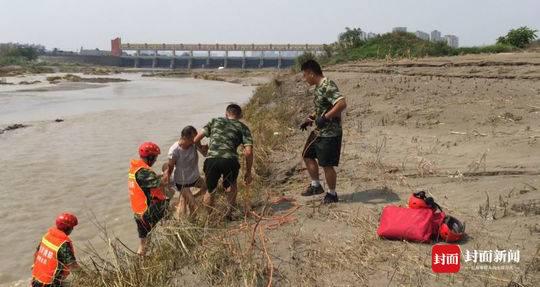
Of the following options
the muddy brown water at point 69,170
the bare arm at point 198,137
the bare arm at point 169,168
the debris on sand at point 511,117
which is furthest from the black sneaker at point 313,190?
the debris on sand at point 511,117

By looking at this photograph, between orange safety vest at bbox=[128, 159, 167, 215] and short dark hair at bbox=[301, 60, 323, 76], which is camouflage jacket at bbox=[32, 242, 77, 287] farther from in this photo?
short dark hair at bbox=[301, 60, 323, 76]

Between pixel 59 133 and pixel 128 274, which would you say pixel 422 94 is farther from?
pixel 59 133

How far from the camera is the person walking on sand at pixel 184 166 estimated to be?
579 centimetres

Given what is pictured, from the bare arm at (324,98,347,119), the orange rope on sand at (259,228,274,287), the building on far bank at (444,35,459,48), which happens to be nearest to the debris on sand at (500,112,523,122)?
the bare arm at (324,98,347,119)

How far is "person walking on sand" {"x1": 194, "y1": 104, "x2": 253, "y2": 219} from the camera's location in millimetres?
5586

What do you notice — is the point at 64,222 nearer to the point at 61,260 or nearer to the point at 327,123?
the point at 61,260

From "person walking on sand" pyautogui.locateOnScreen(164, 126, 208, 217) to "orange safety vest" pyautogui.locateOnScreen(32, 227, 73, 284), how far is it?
1.49 meters

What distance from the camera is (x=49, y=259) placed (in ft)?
14.7

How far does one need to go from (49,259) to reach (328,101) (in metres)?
3.46

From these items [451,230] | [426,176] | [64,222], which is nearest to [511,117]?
[426,176]

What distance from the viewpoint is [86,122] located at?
18.9 m

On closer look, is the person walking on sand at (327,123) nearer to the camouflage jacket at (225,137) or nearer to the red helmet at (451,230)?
the camouflage jacket at (225,137)

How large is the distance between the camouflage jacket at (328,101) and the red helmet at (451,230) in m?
1.79

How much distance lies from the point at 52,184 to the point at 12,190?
0.72 metres
